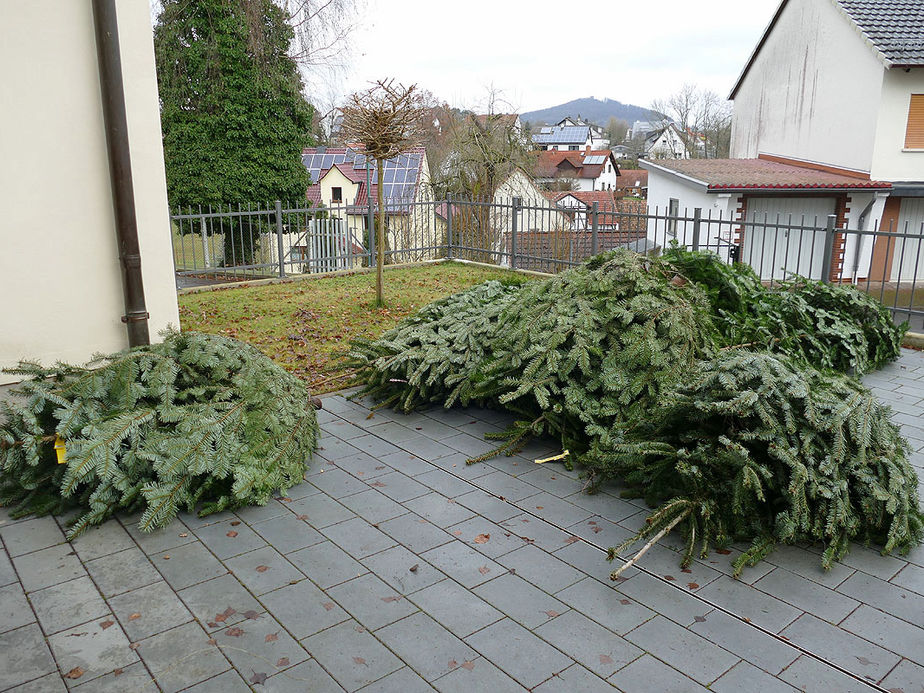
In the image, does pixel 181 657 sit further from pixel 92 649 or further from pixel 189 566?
pixel 189 566

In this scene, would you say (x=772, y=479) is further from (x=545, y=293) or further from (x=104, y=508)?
(x=104, y=508)

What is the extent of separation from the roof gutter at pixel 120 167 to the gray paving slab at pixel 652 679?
5465 millimetres

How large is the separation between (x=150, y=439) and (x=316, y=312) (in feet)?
20.5

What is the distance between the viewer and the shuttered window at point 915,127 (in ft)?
69.8

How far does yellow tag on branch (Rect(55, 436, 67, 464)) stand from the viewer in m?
4.04

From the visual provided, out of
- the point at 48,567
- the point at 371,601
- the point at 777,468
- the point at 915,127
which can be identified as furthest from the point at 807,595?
the point at 915,127

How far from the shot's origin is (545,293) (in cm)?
581

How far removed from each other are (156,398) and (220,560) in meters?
1.21

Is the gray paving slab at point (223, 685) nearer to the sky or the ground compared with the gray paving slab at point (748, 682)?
nearer to the ground

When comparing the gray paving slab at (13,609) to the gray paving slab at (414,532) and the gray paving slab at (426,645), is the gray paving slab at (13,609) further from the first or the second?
the gray paving slab at (414,532)

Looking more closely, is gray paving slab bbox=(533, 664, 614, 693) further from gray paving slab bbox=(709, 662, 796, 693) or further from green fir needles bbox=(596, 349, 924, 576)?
green fir needles bbox=(596, 349, 924, 576)

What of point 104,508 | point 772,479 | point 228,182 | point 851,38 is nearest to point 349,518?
point 104,508

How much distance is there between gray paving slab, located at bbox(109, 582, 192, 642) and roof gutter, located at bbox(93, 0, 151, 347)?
382 cm

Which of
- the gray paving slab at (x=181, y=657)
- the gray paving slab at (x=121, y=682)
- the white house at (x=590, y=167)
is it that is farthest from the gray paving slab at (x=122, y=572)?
the white house at (x=590, y=167)
